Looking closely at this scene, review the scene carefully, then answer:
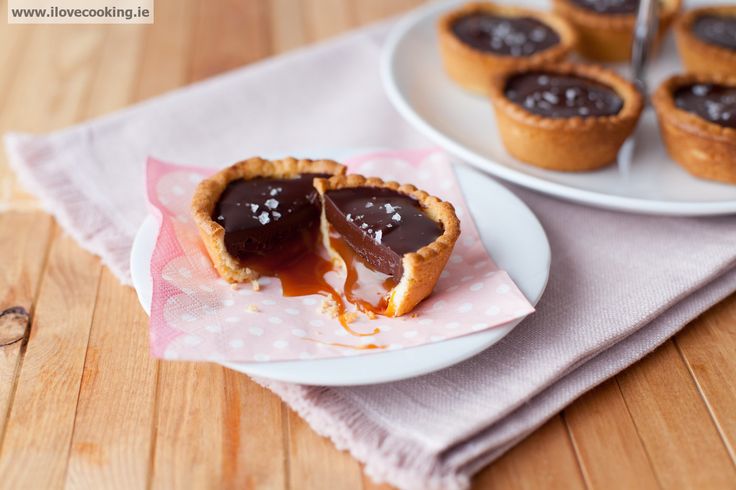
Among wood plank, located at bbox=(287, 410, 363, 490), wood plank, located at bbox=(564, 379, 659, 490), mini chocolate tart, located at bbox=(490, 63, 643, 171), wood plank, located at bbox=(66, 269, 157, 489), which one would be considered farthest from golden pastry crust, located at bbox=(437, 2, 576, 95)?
wood plank, located at bbox=(287, 410, 363, 490)

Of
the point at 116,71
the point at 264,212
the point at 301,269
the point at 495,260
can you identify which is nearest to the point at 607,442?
the point at 495,260

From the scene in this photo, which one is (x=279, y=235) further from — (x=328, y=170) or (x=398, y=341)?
(x=398, y=341)

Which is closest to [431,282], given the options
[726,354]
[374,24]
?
[726,354]

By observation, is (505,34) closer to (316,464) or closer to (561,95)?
(561,95)

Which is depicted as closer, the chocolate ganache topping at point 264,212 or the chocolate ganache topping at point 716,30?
the chocolate ganache topping at point 264,212

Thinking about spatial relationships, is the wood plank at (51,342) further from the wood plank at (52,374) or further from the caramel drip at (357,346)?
the caramel drip at (357,346)

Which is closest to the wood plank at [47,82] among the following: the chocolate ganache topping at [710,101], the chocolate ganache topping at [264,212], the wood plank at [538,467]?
the chocolate ganache topping at [264,212]

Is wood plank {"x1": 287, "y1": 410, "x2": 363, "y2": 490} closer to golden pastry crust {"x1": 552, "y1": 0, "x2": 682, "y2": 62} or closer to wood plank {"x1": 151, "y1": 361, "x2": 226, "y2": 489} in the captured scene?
wood plank {"x1": 151, "y1": 361, "x2": 226, "y2": 489}
